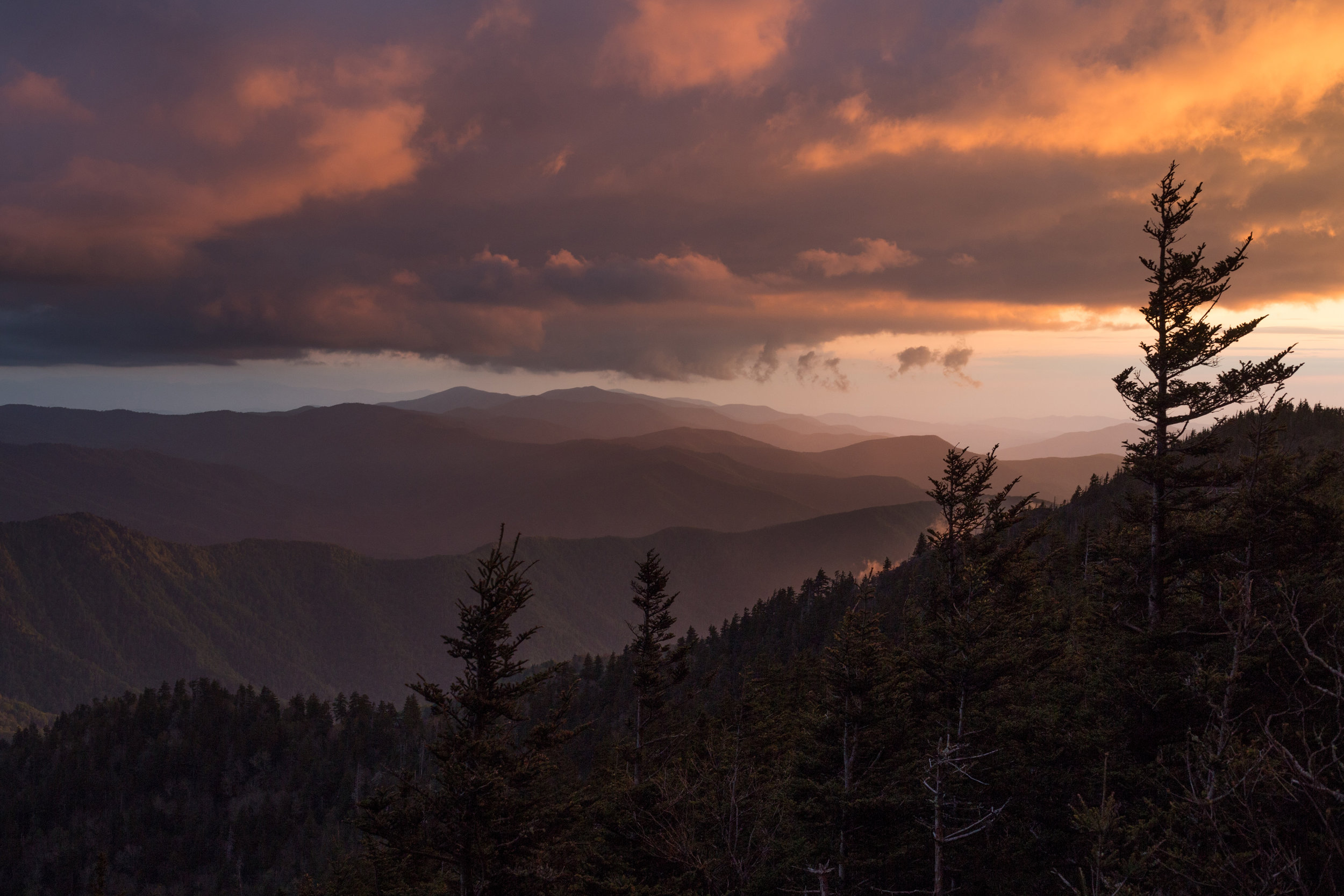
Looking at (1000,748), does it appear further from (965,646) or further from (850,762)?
(850,762)

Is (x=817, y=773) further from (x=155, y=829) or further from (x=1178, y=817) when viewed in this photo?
(x=155, y=829)

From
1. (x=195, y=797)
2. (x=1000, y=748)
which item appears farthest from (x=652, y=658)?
(x=195, y=797)

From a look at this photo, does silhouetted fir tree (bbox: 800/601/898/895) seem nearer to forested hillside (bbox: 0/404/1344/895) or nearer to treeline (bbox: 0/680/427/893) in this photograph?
forested hillside (bbox: 0/404/1344/895)

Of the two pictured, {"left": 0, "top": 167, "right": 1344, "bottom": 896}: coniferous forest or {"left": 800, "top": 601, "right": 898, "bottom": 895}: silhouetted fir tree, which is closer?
{"left": 0, "top": 167, "right": 1344, "bottom": 896}: coniferous forest

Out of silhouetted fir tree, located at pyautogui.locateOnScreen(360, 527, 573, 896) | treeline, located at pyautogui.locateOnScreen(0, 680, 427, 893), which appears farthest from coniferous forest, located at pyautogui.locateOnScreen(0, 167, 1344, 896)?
treeline, located at pyautogui.locateOnScreen(0, 680, 427, 893)

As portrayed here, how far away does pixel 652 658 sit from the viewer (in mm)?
31609

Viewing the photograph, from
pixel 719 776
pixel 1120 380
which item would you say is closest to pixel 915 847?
pixel 719 776

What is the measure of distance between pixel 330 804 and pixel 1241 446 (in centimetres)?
22793

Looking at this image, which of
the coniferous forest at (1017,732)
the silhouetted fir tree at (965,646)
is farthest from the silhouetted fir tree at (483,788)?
the silhouetted fir tree at (965,646)

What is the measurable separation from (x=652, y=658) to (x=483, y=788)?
1445 centimetres

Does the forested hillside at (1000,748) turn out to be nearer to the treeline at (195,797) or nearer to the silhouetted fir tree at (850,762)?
the silhouetted fir tree at (850,762)

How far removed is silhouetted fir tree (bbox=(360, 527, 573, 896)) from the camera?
1775 centimetres

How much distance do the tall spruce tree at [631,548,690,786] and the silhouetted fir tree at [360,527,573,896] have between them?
37.3ft

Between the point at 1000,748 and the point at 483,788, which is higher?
the point at 483,788
